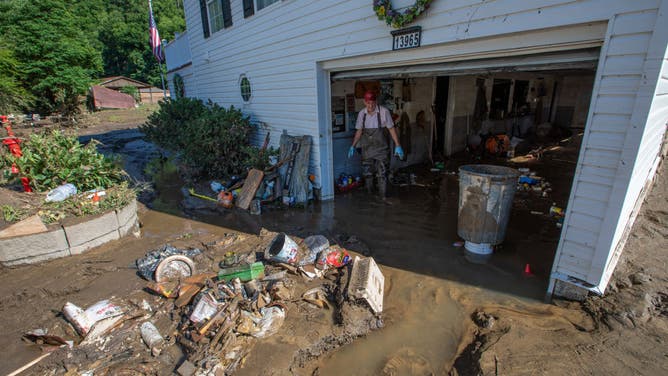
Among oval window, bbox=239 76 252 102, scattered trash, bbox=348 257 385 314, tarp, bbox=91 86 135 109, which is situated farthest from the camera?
tarp, bbox=91 86 135 109

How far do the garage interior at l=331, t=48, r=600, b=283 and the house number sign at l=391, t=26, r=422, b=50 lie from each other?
423mm

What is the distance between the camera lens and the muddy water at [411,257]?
9.64 ft

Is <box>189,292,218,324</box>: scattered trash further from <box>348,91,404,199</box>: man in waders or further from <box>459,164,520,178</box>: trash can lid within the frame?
<box>348,91,404,199</box>: man in waders

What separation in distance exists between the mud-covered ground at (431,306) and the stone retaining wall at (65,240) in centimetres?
16

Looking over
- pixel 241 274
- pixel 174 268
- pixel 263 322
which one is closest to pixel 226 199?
pixel 174 268

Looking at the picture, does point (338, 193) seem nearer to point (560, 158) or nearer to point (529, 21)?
point (529, 21)

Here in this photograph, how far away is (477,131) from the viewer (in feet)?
34.3

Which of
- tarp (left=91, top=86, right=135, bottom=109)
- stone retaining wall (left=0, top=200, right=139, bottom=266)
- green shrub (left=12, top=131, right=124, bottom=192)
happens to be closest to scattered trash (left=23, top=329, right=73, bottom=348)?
stone retaining wall (left=0, top=200, right=139, bottom=266)

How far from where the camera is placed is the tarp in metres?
31.3

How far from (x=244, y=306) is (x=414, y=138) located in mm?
6796

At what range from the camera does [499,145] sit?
9.93 metres

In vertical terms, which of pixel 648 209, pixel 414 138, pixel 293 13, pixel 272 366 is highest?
pixel 293 13

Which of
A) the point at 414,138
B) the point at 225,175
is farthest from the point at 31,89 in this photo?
the point at 414,138

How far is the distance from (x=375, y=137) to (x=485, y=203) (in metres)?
2.87
